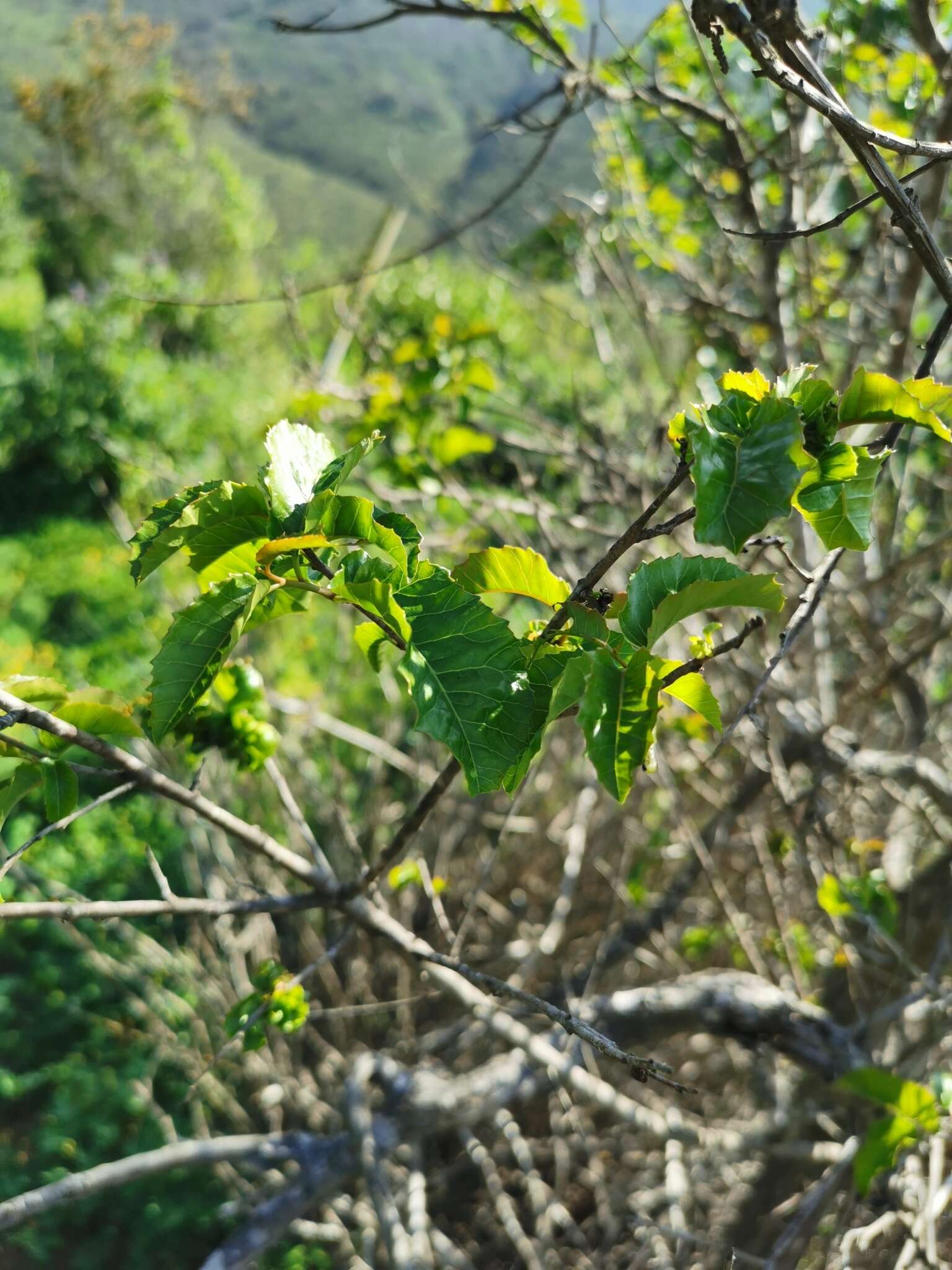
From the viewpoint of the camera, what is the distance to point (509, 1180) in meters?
2.96

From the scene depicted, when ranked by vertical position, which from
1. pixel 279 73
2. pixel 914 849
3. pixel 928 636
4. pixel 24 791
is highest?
pixel 279 73

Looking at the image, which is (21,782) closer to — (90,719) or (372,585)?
(90,719)

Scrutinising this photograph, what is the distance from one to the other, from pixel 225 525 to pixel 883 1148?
1377 mm

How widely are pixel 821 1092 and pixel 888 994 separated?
0.31 m

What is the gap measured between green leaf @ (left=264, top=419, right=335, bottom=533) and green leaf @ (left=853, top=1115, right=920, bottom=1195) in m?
1.33

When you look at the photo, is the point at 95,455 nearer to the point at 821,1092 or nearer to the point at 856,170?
the point at 856,170

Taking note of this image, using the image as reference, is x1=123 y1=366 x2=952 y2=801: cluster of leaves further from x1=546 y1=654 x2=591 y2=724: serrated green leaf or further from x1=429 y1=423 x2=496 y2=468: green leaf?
x1=429 y1=423 x2=496 y2=468: green leaf

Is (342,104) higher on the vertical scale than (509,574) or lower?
higher

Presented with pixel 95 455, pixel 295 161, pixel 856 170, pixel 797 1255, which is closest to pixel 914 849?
pixel 797 1255

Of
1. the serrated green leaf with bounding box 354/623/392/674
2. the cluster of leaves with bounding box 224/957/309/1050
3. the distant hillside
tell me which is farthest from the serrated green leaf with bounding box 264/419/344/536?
the distant hillside

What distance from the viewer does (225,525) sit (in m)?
0.76

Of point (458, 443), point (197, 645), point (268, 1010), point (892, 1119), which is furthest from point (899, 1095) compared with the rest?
point (458, 443)

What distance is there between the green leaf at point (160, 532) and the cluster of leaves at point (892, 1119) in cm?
135

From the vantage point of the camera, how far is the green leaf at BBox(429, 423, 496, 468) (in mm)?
2191
